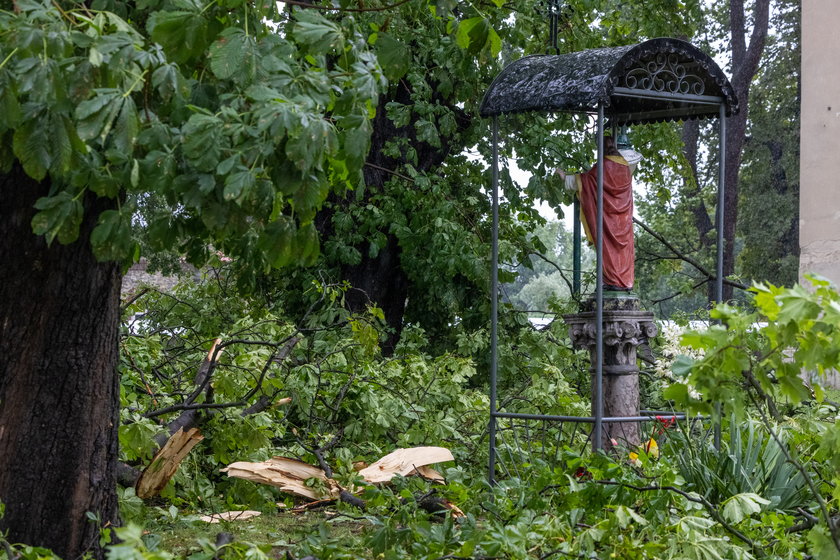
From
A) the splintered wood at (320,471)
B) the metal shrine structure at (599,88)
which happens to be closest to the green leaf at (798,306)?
the metal shrine structure at (599,88)

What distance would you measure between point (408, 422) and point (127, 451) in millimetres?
2432

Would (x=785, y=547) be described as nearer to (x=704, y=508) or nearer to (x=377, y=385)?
(x=704, y=508)

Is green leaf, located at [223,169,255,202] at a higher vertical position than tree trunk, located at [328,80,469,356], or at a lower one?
lower

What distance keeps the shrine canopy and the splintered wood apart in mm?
2188

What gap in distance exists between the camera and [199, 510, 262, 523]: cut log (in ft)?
17.6

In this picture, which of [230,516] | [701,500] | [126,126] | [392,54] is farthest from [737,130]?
[126,126]

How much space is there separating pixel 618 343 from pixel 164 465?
9.46ft

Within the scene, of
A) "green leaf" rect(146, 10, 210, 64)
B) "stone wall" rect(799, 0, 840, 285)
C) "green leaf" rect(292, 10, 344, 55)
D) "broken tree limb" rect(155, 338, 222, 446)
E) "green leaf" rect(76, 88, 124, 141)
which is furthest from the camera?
"stone wall" rect(799, 0, 840, 285)

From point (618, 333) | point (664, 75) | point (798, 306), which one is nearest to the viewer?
point (798, 306)

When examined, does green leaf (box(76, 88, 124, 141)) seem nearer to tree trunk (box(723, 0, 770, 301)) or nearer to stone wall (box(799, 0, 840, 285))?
stone wall (box(799, 0, 840, 285))

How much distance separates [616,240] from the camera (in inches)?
255

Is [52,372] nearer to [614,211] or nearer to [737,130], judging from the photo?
[614,211]

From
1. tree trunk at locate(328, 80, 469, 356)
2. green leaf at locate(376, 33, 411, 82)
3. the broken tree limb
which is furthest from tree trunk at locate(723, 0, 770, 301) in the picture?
green leaf at locate(376, 33, 411, 82)

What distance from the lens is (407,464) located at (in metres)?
6.00
